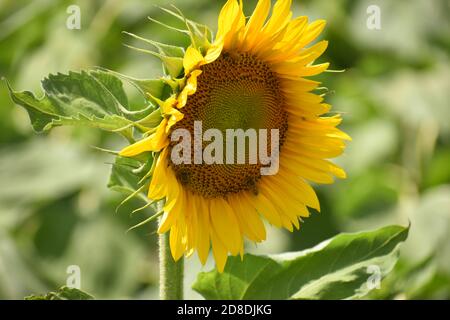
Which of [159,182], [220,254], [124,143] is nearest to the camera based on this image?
[159,182]

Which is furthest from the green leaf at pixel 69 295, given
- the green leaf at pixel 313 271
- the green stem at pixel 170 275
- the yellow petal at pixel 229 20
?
the yellow petal at pixel 229 20

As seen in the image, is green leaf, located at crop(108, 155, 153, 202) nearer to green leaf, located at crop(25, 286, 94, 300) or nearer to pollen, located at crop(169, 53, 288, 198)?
pollen, located at crop(169, 53, 288, 198)

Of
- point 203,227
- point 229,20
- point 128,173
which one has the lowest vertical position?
point 203,227

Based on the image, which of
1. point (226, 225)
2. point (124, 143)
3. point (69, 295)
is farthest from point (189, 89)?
point (124, 143)

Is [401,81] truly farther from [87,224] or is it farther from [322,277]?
[322,277]

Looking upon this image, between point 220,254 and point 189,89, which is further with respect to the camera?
point 220,254

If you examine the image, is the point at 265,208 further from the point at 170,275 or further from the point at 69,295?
the point at 69,295
